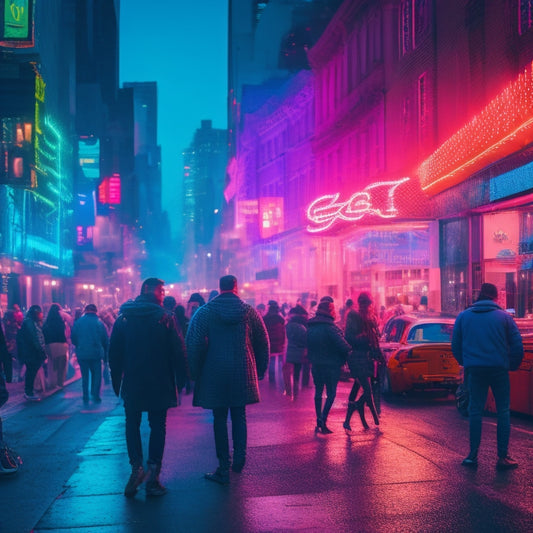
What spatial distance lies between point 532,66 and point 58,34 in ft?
160

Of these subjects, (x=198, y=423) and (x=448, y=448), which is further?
(x=198, y=423)

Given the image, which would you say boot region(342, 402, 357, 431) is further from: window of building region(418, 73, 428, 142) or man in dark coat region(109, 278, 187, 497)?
window of building region(418, 73, 428, 142)

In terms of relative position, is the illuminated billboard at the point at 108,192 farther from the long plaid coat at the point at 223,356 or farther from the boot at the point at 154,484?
the boot at the point at 154,484

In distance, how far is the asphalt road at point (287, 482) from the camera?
6062 mm

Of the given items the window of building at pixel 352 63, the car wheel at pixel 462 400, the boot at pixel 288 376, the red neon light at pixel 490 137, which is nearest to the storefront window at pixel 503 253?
the red neon light at pixel 490 137

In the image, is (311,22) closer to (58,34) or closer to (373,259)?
(58,34)

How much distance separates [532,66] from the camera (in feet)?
45.4

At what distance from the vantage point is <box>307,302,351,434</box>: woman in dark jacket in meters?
10.8

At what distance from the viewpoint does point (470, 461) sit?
793 centimetres

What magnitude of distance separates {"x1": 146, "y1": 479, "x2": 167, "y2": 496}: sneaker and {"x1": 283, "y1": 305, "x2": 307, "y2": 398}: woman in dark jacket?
796cm

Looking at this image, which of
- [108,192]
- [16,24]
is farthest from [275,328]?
[108,192]

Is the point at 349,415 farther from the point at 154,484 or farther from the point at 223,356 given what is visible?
the point at 154,484

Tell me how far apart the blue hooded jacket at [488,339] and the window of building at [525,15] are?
12.0m

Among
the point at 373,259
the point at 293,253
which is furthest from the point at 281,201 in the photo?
the point at 373,259
